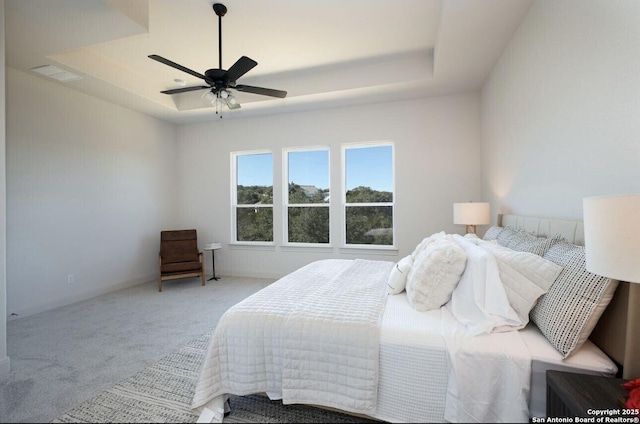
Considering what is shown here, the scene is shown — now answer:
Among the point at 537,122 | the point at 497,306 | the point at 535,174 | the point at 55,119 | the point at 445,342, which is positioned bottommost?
the point at 445,342

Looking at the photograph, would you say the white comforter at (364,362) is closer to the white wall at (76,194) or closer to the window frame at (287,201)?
the window frame at (287,201)

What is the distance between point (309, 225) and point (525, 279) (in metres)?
3.61

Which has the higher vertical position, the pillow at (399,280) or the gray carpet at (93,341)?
the pillow at (399,280)

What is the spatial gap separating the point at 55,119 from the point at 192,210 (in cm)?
229

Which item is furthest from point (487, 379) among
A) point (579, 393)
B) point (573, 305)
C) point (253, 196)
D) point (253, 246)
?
point (253, 196)

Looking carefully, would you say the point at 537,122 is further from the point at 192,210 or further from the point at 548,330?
the point at 192,210

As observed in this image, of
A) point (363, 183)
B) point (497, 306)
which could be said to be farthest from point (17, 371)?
point (363, 183)

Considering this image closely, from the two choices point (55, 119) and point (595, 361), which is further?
point (55, 119)

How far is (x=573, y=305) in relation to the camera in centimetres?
126

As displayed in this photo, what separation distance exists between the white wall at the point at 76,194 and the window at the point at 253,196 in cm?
130

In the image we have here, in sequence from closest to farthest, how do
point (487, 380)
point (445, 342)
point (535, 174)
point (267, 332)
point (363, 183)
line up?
point (487, 380)
point (445, 342)
point (267, 332)
point (535, 174)
point (363, 183)

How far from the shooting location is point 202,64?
3.63m

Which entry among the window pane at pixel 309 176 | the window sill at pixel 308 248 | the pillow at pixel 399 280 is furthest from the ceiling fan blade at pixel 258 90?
the window sill at pixel 308 248

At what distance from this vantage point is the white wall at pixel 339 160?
4.06 m
